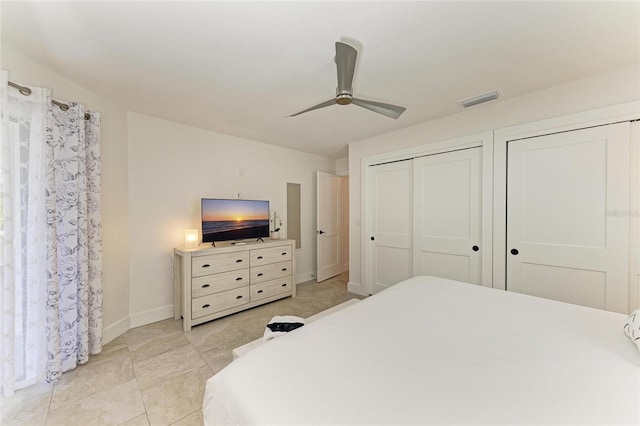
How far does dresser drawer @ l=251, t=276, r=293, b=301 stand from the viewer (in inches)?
131

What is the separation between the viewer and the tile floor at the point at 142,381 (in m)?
1.57

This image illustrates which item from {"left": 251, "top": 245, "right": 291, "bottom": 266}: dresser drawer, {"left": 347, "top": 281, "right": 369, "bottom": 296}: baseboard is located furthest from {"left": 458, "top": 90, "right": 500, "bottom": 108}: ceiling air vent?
{"left": 251, "top": 245, "right": 291, "bottom": 266}: dresser drawer

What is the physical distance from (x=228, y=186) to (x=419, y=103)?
2691mm

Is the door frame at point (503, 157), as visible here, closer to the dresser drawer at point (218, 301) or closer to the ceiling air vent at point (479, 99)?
the ceiling air vent at point (479, 99)

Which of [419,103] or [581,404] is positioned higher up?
[419,103]

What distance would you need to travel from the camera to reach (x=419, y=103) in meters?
2.58

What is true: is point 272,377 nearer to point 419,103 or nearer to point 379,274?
point 419,103

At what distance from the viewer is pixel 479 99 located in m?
2.47

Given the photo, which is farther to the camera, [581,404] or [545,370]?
[545,370]

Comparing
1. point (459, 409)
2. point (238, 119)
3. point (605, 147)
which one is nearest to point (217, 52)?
point (238, 119)

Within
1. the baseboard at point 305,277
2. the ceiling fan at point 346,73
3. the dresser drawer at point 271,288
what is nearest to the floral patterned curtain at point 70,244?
the dresser drawer at point 271,288

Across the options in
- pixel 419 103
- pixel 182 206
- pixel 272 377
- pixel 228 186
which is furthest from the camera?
pixel 228 186

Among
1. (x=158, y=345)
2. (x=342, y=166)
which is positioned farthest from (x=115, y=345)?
(x=342, y=166)

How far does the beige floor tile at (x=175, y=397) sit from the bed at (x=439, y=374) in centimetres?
86
